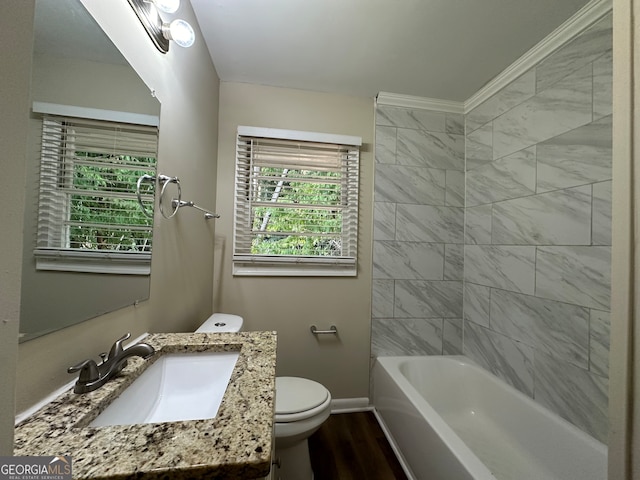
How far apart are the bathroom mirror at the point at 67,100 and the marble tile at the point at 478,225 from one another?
207cm

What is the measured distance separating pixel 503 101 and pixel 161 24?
6.54 feet

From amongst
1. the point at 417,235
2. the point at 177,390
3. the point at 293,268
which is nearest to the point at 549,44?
the point at 417,235

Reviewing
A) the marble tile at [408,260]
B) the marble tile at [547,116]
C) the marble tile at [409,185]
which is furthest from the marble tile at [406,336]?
the marble tile at [547,116]

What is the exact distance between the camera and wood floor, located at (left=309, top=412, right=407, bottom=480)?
1.31 meters

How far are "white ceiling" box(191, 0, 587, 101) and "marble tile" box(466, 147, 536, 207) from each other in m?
0.61

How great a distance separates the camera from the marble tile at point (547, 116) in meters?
1.18

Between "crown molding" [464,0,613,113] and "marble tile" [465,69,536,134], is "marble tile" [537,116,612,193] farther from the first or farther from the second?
"crown molding" [464,0,613,113]

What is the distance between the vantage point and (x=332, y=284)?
1827mm

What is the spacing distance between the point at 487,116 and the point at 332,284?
5.54ft

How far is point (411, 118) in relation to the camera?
1908 millimetres

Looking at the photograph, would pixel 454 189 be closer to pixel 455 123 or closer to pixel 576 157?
pixel 455 123

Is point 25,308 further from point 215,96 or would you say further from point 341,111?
point 341,111

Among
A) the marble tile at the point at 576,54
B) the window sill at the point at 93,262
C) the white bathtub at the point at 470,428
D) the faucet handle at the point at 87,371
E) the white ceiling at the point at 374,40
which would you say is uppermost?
the white ceiling at the point at 374,40

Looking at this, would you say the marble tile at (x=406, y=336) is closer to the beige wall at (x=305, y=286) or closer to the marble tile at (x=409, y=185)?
the beige wall at (x=305, y=286)
